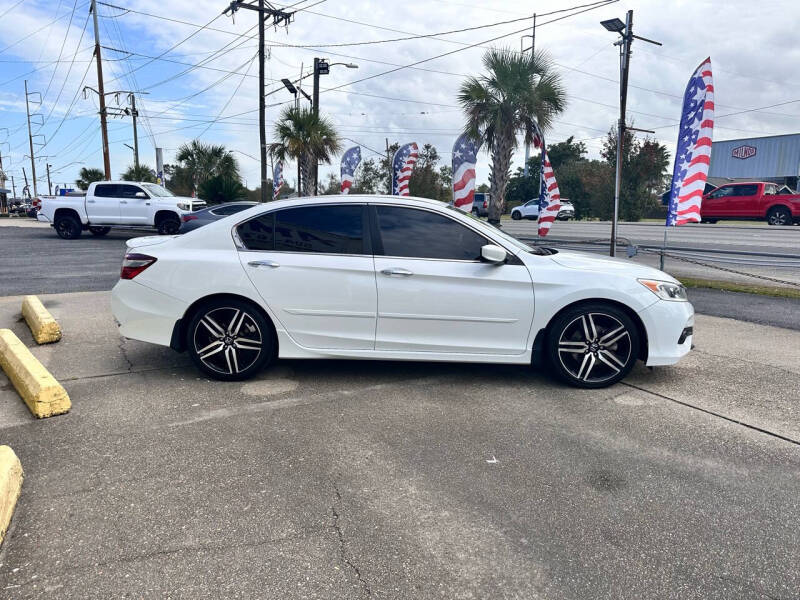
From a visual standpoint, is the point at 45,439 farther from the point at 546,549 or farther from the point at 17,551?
the point at 546,549

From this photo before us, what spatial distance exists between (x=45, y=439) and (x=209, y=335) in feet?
4.70

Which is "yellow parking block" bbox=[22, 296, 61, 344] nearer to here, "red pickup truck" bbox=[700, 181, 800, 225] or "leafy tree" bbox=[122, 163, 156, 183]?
"red pickup truck" bbox=[700, 181, 800, 225]

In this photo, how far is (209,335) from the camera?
490 centimetres

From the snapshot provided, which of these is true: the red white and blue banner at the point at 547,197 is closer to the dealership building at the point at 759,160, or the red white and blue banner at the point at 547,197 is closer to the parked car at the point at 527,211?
the parked car at the point at 527,211

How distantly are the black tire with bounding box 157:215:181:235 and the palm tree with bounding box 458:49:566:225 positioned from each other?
34.2 feet

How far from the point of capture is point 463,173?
53.5 feet

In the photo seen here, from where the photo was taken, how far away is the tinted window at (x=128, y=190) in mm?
19703

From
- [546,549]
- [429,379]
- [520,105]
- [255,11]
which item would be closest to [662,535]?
[546,549]

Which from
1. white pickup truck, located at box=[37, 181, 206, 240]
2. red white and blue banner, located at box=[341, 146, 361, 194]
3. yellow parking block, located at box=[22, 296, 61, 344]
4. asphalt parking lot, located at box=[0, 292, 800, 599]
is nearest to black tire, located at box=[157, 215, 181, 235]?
white pickup truck, located at box=[37, 181, 206, 240]

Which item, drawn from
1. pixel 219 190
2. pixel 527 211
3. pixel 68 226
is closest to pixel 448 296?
pixel 68 226

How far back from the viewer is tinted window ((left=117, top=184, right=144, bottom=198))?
1970 cm

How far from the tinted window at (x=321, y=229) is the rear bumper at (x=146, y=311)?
1.02m

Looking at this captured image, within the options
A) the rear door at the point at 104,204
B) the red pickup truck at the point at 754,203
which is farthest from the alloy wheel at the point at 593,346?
the red pickup truck at the point at 754,203

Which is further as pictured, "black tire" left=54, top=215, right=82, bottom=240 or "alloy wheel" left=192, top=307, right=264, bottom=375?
"black tire" left=54, top=215, right=82, bottom=240
